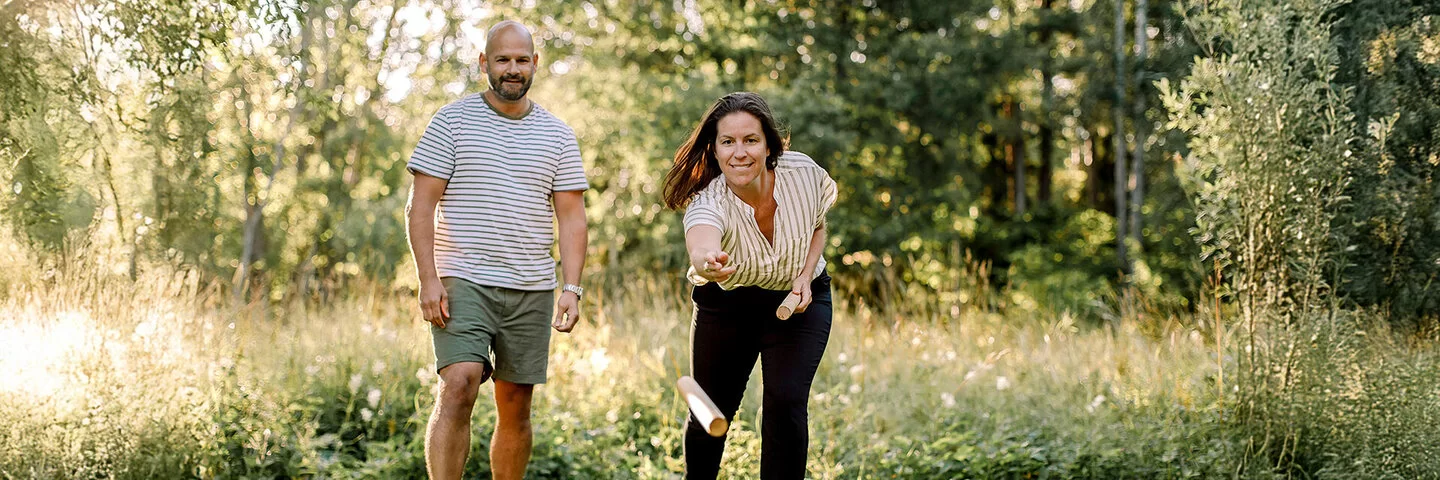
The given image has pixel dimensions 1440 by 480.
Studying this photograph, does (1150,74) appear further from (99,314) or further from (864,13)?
(99,314)

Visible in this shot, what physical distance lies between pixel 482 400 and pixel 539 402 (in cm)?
30

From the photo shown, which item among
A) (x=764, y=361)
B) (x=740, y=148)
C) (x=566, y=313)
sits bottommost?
(x=764, y=361)

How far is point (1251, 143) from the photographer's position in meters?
4.30

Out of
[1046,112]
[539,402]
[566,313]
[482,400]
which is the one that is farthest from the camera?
[1046,112]

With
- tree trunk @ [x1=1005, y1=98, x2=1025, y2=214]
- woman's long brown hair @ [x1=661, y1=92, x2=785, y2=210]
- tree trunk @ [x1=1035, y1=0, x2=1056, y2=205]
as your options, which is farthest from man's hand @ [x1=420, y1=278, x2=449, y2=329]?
tree trunk @ [x1=1005, y1=98, x2=1025, y2=214]

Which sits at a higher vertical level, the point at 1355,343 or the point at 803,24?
the point at 803,24

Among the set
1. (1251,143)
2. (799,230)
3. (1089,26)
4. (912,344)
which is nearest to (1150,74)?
(1089,26)

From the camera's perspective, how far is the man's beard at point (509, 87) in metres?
3.61

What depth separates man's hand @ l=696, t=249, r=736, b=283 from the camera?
111 inches

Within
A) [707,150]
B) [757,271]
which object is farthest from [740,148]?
[757,271]

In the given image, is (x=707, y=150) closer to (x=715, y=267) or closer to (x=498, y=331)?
(x=715, y=267)

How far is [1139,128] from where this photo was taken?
1581 cm

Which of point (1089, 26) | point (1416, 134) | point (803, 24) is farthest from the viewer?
point (1089, 26)

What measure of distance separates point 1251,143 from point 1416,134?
1108 mm
